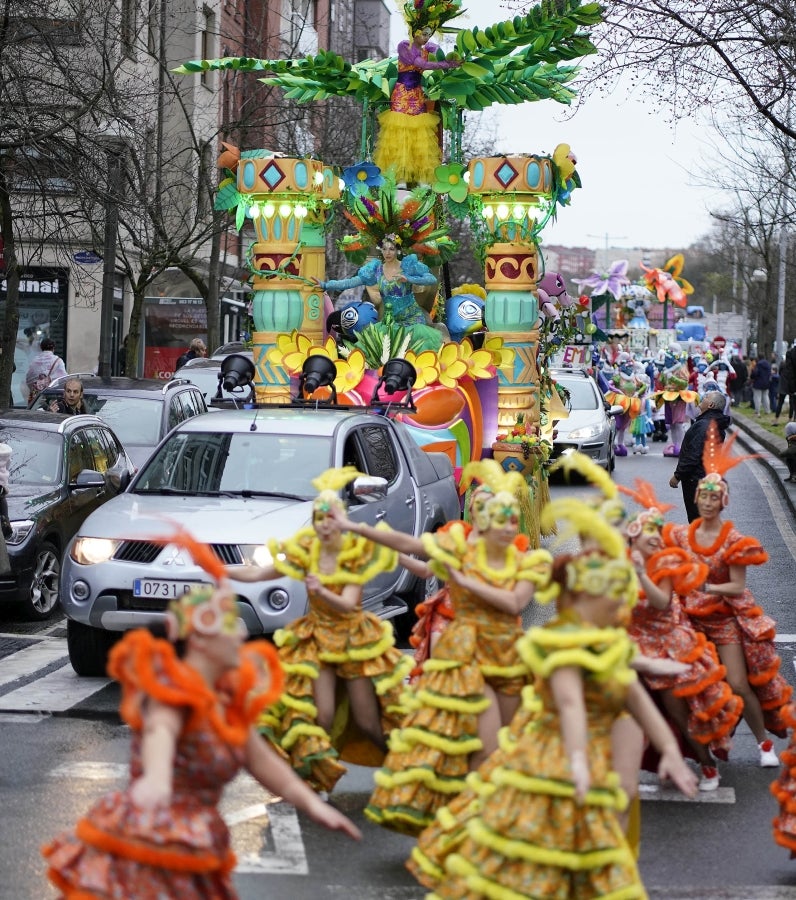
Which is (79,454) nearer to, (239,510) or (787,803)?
(239,510)

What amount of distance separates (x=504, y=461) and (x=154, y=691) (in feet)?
33.6

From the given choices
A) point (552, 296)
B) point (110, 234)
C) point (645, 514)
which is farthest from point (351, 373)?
point (110, 234)

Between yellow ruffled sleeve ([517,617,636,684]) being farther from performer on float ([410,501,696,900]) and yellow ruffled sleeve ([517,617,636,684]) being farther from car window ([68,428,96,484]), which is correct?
car window ([68,428,96,484])

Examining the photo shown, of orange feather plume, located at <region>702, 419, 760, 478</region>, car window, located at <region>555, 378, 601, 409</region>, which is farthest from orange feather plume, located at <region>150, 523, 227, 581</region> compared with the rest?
car window, located at <region>555, 378, 601, 409</region>

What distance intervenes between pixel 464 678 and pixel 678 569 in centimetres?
156

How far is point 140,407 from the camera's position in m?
16.1

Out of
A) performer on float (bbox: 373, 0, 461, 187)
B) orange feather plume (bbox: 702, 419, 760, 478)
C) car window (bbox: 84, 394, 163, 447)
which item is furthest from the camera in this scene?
car window (bbox: 84, 394, 163, 447)

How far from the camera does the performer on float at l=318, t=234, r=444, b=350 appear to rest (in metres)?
14.1

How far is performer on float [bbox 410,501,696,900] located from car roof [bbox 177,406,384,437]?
575 cm

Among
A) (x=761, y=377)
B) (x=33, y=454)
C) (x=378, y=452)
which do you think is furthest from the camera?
(x=761, y=377)

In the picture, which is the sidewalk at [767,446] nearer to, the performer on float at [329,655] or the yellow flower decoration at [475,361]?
the yellow flower decoration at [475,361]

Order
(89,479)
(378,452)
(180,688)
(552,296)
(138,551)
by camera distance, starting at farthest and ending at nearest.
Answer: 1. (552,296)
2. (89,479)
3. (378,452)
4. (138,551)
5. (180,688)

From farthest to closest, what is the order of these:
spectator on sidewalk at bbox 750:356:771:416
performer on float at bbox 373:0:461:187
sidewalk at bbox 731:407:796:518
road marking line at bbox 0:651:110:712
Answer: spectator on sidewalk at bbox 750:356:771:416, sidewalk at bbox 731:407:796:518, performer on float at bbox 373:0:461:187, road marking line at bbox 0:651:110:712

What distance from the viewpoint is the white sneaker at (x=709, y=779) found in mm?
7689
